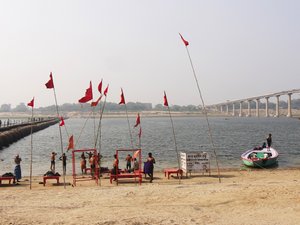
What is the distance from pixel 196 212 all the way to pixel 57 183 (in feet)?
32.2

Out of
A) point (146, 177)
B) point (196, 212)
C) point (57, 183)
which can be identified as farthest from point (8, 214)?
point (146, 177)

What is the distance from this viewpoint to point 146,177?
68.9ft

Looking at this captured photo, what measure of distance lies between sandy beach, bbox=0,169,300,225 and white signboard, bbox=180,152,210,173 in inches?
195

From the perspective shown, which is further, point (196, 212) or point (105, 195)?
point (105, 195)

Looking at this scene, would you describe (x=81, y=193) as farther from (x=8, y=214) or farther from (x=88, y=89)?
(x=88, y=89)

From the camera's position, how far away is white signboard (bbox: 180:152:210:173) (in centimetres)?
2081

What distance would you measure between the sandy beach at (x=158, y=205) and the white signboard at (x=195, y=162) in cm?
495

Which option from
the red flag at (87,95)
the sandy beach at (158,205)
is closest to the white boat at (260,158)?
the sandy beach at (158,205)

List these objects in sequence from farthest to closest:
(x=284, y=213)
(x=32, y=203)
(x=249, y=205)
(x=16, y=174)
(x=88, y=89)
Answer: (x=16, y=174), (x=88, y=89), (x=32, y=203), (x=249, y=205), (x=284, y=213)

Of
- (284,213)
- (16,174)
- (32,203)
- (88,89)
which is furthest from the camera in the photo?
(16,174)

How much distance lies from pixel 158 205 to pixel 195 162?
8614 mm

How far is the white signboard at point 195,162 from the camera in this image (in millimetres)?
20812

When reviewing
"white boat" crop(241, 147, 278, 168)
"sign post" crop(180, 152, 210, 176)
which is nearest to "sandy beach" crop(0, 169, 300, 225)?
"sign post" crop(180, 152, 210, 176)

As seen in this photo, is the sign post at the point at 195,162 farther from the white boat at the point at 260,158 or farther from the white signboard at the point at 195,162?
the white boat at the point at 260,158
